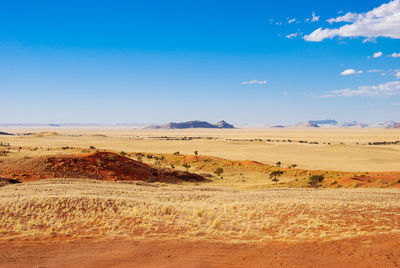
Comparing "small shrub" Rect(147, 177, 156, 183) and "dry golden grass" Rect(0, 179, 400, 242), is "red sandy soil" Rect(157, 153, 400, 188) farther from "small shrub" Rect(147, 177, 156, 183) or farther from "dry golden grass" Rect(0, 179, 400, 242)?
"dry golden grass" Rect(0, 179, 400, 242)

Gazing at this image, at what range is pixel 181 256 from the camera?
30.0 ft

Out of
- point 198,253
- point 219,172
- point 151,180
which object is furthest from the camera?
point 219,172

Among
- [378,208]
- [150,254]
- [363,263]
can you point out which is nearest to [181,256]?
[150,254]

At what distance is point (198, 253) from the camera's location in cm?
931

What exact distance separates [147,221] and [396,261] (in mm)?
7604

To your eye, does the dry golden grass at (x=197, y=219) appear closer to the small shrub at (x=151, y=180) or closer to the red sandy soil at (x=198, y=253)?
the red sandy soil at (x=198, y=253)

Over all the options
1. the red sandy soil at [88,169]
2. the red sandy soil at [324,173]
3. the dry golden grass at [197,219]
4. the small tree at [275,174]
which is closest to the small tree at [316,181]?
the red sandy soil at [324,173]

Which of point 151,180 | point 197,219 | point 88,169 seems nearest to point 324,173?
point 151,180

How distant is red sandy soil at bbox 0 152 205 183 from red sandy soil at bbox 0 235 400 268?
782 inches

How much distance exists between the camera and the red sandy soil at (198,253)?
8.66 metres

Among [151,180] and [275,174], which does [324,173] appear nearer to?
[275,174]

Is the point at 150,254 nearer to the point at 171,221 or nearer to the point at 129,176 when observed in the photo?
the point at 171,221

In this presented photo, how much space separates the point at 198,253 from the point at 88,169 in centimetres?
2451

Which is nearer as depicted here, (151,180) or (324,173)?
(151,180)
